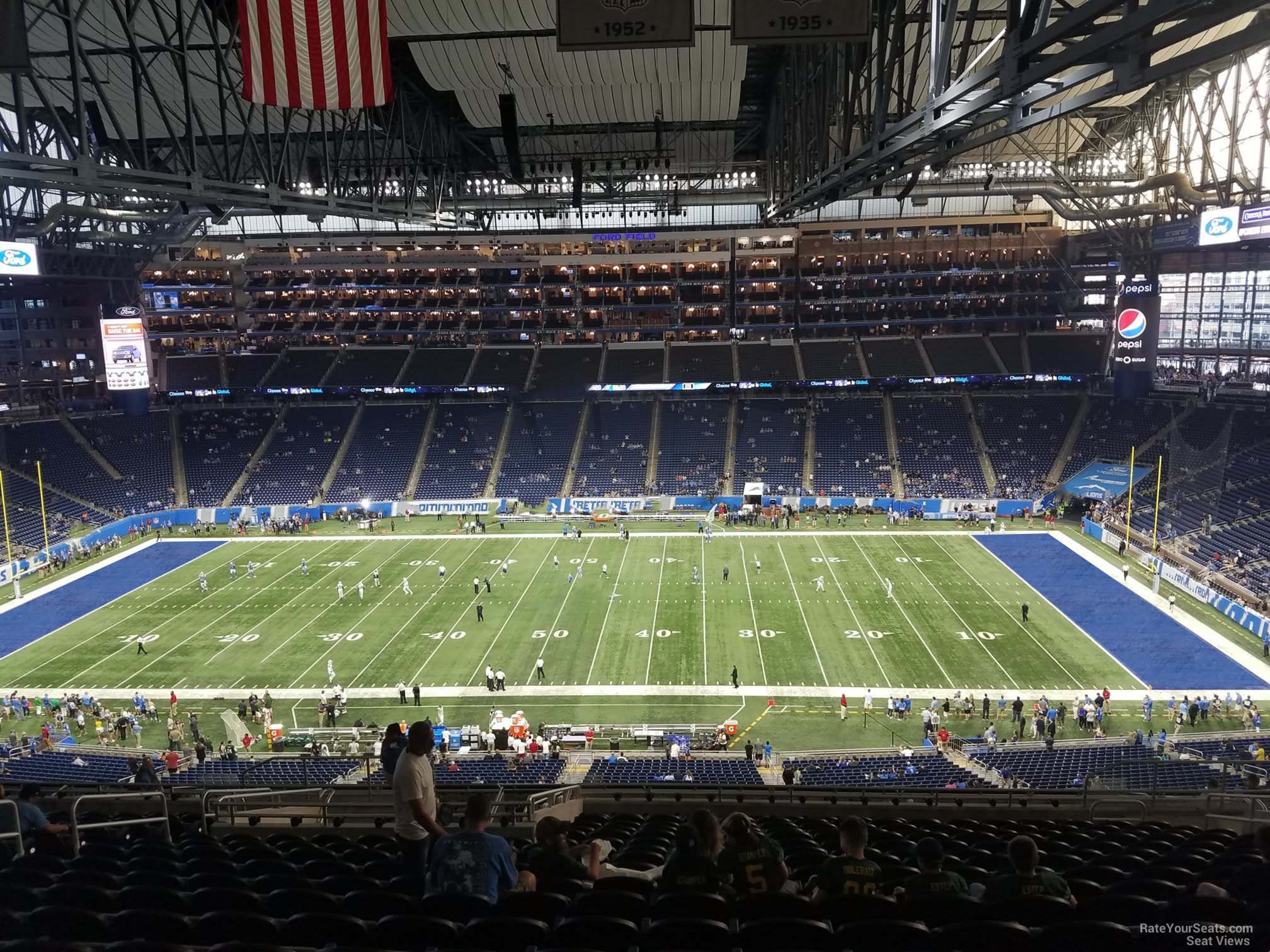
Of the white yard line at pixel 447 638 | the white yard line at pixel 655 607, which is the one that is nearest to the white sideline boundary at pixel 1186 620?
the white yard line at pixel 655 607

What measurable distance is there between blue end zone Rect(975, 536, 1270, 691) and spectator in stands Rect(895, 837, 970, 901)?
26075 mm

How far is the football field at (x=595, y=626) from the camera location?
93.5 ft

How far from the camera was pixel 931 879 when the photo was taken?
558 centimetres

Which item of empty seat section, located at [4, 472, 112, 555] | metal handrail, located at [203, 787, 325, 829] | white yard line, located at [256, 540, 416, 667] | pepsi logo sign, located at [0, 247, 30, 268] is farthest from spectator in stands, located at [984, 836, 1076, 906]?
empty seat section, located at [4, 472, 112, 555]

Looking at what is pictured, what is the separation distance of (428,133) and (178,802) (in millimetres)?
26067

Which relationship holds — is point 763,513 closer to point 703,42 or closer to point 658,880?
point 703,42

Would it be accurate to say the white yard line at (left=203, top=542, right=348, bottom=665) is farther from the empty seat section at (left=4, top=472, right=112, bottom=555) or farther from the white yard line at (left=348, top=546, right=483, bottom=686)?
the empty seat section at (left=4, top=472, right=112, bottom=555)

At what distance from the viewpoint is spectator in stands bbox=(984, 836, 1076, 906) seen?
5383 mm

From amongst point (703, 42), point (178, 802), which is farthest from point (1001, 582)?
point (178, 802)

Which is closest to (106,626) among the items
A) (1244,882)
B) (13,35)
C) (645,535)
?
(645,535)

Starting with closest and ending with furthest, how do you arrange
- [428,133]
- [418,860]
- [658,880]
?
1. [658,880]
2. [418,860]
3. [428,133]

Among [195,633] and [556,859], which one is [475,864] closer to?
[556,859]

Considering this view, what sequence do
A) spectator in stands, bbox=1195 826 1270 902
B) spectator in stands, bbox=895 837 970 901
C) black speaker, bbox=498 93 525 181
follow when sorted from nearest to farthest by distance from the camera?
spectator in stands, bbox=1195 826 1270 902 < spectator in stands, bbox=895 837 970 901 < black speaker, bbox=498 93 525 181

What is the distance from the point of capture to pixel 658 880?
575 cm
